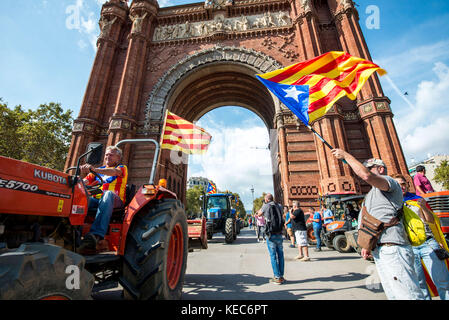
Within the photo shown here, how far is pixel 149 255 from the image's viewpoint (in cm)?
224

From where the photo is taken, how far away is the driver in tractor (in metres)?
2.24

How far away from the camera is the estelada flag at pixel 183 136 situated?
5648 mm

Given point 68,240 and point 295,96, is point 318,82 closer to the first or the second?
point 295,96

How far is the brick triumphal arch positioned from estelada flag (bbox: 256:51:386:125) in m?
7.83

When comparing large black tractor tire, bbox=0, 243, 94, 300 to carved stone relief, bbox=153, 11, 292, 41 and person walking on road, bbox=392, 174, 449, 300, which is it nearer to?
person walking on road, bbox=392, 174, 449, 300

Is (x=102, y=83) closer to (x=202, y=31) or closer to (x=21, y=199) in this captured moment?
(x=202, y=31)

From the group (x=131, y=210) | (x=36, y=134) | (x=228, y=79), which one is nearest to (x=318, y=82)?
(x=131, y=210)

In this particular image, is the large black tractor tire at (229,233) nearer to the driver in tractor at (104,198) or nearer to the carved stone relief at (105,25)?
the driver in tractor at (104,198)

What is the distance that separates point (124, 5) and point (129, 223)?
21353mm

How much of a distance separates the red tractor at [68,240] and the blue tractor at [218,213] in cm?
779

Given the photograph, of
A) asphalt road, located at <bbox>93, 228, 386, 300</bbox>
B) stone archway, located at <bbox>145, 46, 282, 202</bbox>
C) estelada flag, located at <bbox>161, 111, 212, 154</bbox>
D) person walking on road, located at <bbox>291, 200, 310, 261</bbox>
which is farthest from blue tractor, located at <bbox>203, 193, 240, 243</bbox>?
estelada flag, located at <bbox>161, 111, 212, 154</bbox>
